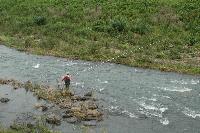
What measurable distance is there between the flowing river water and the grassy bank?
2552 mm

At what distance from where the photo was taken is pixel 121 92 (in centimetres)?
3900

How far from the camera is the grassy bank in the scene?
49594 mm

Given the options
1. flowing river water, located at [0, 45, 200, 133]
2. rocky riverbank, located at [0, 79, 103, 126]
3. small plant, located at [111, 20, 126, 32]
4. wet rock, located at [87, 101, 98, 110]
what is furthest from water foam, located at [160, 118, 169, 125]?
small plant, located at [111, 20, 126, 32]

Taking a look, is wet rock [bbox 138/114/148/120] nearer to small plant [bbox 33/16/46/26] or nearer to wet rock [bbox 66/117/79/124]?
wet rock [bbox 66/117/79/124]

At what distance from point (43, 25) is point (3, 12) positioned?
10181mm

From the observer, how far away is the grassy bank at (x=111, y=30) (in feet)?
163

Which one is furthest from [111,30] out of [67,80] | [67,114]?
[67,114]

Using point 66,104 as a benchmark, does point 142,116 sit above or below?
below

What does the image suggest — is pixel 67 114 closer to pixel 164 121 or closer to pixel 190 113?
pixel 164 121

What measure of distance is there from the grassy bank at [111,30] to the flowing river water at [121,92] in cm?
255

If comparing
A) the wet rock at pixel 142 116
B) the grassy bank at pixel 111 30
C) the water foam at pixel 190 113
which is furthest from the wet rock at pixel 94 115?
the grassy bank at pixel 111 30

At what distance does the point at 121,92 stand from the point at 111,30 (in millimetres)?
19401

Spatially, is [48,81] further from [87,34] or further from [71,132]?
[87,34]

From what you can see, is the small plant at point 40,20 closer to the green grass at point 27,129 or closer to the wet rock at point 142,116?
the wet rock at point 142,116
